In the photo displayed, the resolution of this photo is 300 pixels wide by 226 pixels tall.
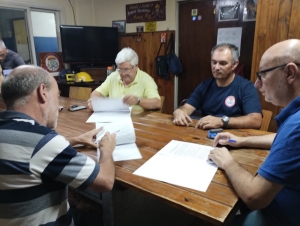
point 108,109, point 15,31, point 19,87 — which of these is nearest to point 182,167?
point 19,87

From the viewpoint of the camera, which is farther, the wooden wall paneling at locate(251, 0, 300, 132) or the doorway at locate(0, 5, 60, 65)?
the doorway at locate(0, 5, 60, 65)

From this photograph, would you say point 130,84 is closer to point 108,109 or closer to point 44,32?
point 108,109

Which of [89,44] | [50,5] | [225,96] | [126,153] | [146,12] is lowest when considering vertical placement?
[126,153]

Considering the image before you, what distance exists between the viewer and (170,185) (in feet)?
2.87

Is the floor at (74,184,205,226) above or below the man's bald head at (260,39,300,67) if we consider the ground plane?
below

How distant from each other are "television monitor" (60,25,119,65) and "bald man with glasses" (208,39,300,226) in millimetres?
3667

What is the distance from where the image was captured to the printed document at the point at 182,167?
0.89 meters

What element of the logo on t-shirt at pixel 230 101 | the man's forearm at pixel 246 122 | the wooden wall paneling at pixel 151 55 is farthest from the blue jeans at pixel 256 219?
the wooden wall paneling at pixel 151 55

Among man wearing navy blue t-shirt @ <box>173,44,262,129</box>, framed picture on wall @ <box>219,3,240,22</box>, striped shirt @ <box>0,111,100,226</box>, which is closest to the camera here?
striped shirt @ <box>0,111,100,226</box>

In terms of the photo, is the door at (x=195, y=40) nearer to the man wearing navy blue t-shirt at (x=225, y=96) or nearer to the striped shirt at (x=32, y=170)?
the man wearing navy blue t-shirt at (x=225, y=96)

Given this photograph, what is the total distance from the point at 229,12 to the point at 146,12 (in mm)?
1399

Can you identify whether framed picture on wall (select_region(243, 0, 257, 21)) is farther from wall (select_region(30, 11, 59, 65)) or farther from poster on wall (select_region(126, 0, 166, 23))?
wall (select_region(30, 11, 59, 65))

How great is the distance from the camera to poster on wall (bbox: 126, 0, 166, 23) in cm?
375

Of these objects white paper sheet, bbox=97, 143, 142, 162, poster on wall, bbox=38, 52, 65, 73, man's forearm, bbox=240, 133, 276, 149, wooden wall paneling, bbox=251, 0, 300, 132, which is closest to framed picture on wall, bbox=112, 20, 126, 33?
poster on wall, bbox=38, 52, 65, 73
